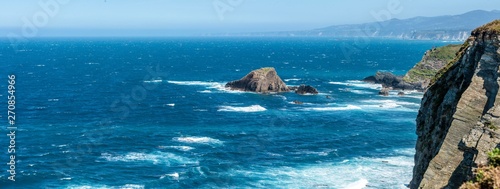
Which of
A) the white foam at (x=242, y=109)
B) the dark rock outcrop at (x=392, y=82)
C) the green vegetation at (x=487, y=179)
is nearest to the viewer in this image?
the green vegetation at (x=487, y=179)

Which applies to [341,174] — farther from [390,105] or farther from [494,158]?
[390,105]

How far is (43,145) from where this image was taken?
7800 cm

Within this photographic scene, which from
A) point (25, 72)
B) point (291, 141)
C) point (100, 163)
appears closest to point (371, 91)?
point (291, 141)

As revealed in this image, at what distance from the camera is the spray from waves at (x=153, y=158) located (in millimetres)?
70062

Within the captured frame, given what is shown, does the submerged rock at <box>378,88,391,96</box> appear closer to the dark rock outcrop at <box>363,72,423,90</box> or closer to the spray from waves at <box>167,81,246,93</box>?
the dark rock outcrop at <box>363,72,423,90</box>

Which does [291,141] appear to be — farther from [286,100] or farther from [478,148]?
[478,148]

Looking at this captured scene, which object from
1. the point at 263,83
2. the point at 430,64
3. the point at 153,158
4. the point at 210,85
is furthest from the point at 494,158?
the point at 430,64

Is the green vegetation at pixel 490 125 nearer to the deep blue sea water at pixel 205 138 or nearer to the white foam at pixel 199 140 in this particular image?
the deep blue sea water at pixel 205 138

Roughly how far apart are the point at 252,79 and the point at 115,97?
3792cm

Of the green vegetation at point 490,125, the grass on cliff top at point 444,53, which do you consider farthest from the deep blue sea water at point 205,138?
the grass on cliff top at point 444,53

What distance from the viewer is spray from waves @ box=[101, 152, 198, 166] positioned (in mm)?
70062

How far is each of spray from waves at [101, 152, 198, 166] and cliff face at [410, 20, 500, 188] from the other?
3586 cm

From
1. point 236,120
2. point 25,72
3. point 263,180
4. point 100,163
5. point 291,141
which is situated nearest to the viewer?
point 263,180

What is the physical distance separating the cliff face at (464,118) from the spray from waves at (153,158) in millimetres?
35861
